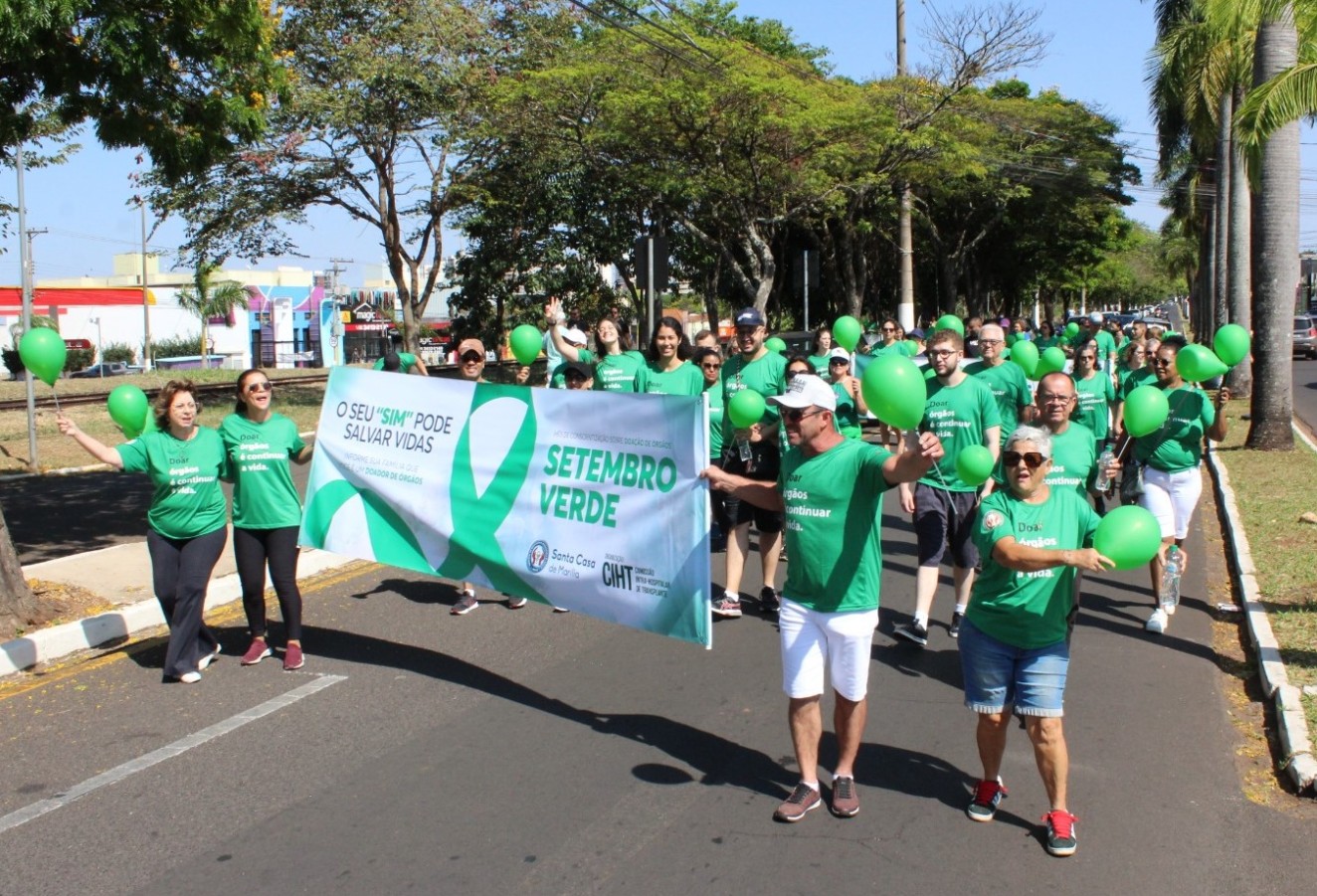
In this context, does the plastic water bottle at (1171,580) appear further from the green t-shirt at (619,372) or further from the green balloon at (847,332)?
the green balloon at (847,332)

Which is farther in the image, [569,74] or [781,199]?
[781,199]

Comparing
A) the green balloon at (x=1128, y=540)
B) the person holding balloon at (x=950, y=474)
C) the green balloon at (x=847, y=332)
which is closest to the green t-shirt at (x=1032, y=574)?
the green balloon at (x=1128, y=540)

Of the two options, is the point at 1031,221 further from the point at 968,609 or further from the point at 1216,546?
the point at 968,609

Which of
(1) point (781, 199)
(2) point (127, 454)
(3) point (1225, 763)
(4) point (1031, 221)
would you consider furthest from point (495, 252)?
(3) point (1225, 763)

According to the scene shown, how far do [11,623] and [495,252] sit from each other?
79.9 ft

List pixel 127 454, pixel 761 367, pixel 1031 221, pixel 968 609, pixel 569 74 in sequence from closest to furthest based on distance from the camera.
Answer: pixel 968 609 → pixel 127 454 → pixel 761 367 → pixel 569 74 → pixel 1031 221

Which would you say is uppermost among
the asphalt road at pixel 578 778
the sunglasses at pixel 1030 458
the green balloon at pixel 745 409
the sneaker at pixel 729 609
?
the green balloon at pixel 745 409

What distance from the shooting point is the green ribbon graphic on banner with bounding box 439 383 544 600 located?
6223mm

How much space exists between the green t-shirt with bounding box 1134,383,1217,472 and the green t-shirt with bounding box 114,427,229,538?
18.3 feet

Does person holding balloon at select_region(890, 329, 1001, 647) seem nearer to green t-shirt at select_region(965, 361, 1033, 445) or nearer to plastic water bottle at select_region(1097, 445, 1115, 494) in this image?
green t-shirt at select_region(965, 361, 1033, 445)

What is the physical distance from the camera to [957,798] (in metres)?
5.02

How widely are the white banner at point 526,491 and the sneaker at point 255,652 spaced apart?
62cm

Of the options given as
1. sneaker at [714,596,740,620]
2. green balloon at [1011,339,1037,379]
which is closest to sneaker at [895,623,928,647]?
sneaker at [714,596,740,620]

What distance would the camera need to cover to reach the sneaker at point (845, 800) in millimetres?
4797
